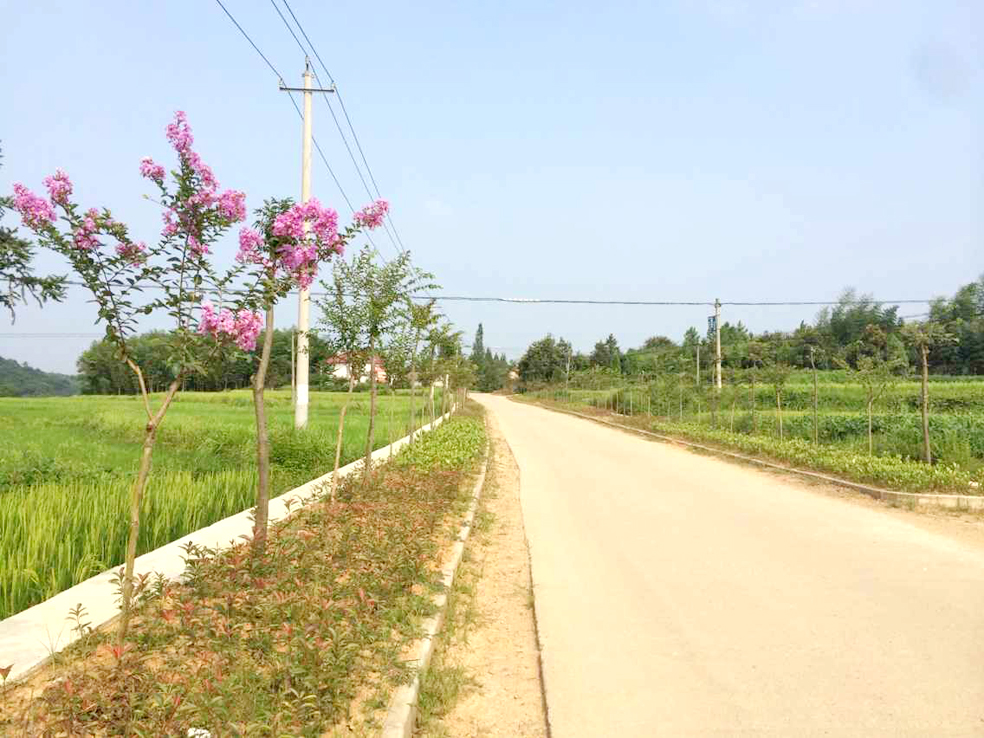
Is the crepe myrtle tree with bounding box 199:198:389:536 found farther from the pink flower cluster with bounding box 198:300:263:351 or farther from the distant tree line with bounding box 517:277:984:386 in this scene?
the distant tree line with bounding box 517:277:984:386

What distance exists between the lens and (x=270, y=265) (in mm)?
5086

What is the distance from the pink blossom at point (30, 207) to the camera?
12.2 ft

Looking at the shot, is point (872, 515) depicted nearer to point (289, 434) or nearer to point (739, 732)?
point (739, 732)

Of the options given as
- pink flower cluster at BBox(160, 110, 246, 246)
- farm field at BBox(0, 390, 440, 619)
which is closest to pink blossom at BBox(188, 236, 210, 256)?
pink flower cluster at BBox(160, 110, 246, 246)

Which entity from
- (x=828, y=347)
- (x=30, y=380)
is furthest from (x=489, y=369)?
(x=828, y=347)

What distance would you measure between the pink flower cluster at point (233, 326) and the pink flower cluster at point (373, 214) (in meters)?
2.92

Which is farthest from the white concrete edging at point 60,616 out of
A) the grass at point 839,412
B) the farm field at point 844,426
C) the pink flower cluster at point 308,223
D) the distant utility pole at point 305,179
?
the grass at point 839,412

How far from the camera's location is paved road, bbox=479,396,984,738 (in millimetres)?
3518

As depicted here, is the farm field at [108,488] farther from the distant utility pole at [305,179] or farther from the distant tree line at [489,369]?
the distant tree line at [489,369]

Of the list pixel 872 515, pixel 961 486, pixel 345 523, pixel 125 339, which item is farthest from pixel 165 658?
pixel 961 486

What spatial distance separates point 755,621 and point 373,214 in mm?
5280

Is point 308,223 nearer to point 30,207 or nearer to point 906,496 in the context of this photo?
point 30,207

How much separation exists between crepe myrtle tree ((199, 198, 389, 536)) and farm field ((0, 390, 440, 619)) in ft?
5.34

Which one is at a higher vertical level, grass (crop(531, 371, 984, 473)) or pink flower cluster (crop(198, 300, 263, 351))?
pink flower cluster (crop(198, 300, 263, 351))
